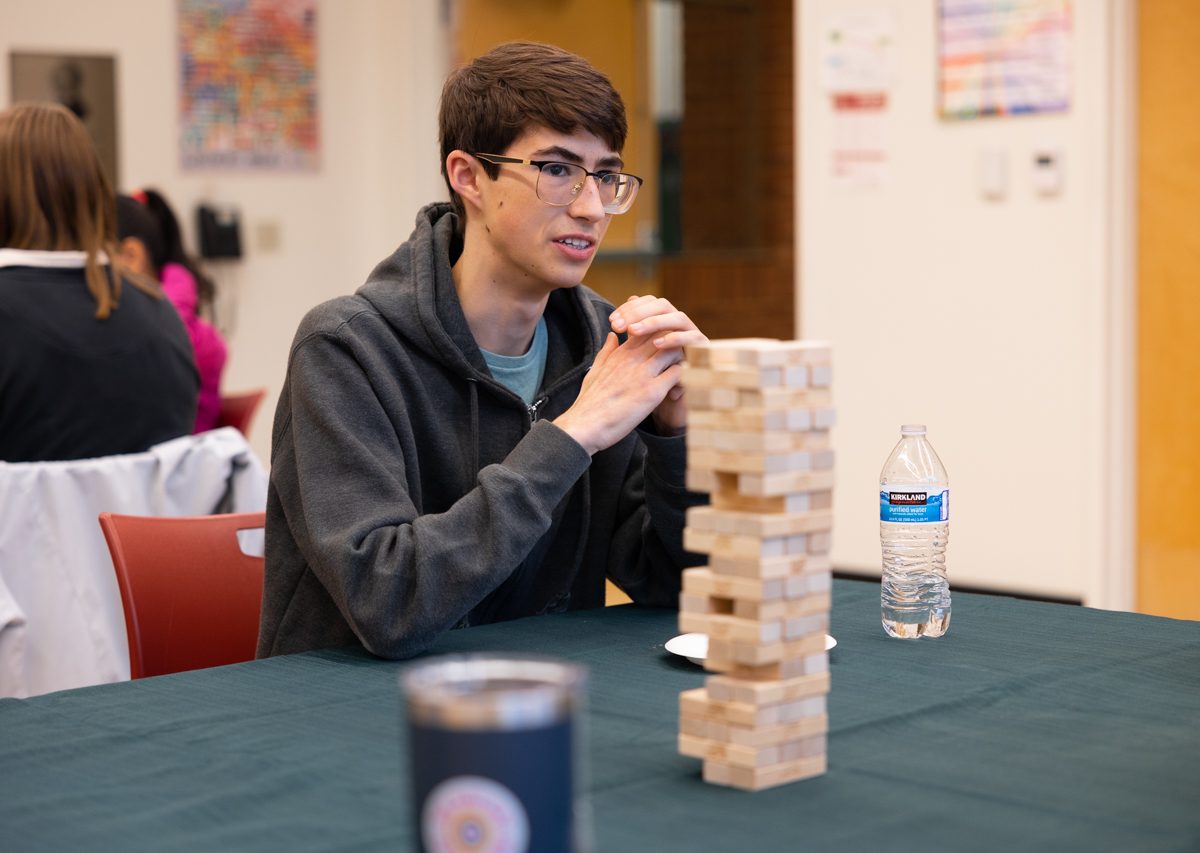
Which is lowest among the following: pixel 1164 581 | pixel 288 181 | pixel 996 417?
pixel 1164 581

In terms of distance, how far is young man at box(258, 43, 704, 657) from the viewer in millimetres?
1557

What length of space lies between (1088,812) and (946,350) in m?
3.42

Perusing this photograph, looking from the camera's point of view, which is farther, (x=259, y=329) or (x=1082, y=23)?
(x=259, y=329)

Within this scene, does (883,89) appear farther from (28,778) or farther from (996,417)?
(28,778)

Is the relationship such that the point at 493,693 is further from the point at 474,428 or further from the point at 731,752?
the point at 474,428

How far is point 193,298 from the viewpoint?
402cm

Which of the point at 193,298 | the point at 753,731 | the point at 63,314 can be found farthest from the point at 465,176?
the point at 193,298

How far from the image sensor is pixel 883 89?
14.6 ft

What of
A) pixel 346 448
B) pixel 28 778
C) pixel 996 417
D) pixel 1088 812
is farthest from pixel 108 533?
pixel 996 417

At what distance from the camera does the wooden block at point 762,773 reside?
1.07 m

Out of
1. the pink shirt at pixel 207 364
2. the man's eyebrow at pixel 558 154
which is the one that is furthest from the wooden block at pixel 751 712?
the pink shirt at pixel 207 364

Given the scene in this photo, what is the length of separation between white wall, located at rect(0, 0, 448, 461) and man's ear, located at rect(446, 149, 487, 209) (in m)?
3.59

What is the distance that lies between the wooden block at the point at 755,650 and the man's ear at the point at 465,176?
0.95 meters

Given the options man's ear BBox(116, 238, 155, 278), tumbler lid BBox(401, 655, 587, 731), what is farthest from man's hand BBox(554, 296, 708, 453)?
man's ear BBox(116, 238, 155, 278)
